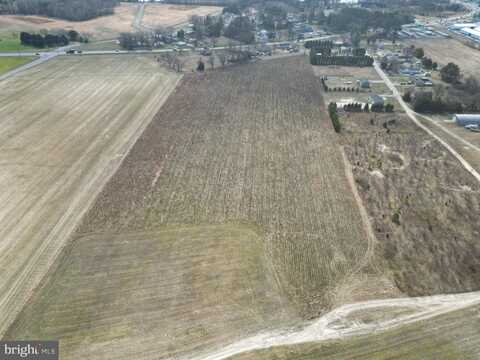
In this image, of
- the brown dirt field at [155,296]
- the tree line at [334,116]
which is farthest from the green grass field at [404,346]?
the tree line at [334,116]

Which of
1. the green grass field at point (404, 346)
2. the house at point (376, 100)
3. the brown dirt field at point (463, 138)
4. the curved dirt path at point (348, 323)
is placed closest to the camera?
the green grass field at point (404, 346)

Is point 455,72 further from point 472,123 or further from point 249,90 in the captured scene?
point 249,90

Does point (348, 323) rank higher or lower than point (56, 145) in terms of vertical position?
lower

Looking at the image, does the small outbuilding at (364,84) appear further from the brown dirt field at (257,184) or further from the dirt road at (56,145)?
the dirt road at (56,145)

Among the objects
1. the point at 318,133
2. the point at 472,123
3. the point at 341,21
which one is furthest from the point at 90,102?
the point at 341,21

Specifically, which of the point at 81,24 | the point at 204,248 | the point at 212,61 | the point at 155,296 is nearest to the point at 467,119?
the point at 204,248

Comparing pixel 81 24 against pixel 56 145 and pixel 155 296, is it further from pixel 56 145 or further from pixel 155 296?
pixel 155 296

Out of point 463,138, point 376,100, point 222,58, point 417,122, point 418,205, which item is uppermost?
point 222,58
